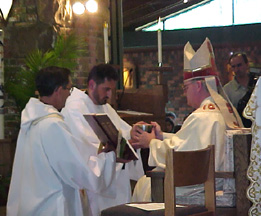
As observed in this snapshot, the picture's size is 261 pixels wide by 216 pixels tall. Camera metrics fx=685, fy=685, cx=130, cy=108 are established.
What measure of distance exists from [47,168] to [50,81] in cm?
68

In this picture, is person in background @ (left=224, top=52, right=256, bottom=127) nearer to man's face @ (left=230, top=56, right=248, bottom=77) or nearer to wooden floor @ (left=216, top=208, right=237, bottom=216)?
man's face @ (left=230, top=56, right=248, bottom=77)

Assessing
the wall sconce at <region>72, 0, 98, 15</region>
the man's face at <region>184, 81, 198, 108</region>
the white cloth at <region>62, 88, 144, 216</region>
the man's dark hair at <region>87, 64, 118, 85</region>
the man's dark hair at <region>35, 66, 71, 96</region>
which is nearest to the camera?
the man's dark hair at <region>35, 66, 71, 96</region>

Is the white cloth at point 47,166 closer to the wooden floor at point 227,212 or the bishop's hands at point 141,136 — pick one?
the bishop's hands at point 141,136

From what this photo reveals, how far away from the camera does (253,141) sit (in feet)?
13.4

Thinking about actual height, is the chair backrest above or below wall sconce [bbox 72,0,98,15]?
below

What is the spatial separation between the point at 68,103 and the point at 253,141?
2501 millimetres

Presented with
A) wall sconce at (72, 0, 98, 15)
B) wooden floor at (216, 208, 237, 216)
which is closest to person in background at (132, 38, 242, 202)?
wooden floor at (216, 208, 237, 216)

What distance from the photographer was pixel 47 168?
482 centimetres

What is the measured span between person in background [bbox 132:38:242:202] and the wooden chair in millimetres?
837

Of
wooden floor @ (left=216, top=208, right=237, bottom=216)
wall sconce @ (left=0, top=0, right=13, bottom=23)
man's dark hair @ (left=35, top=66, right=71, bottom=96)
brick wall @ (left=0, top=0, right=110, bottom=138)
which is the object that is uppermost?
wall sconce @ (left=0, top=0, right=13, bottom=23)

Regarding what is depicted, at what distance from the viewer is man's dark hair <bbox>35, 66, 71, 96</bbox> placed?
5.11 m

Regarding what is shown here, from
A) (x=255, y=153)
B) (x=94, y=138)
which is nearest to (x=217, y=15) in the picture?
(x=94, y=138)

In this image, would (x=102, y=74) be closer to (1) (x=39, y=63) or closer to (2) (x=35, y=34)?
(1) (x=39, y=63)

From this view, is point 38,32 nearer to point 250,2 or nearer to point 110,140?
point 250,2
